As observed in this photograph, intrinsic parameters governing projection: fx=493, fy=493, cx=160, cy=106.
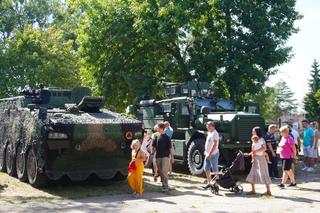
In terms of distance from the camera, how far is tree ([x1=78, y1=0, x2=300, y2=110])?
2105cm

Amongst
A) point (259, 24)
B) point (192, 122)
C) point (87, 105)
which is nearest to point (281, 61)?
point (259, 24)

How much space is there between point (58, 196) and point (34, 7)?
41629 mm

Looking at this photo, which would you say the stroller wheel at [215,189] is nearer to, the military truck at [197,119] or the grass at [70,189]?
the grass at [70,189]

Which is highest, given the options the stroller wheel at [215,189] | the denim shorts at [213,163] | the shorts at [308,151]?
the shorts at [308,151]

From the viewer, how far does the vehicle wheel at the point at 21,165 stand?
503 inches

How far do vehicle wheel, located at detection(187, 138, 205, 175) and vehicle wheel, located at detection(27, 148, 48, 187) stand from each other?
5.10 meters

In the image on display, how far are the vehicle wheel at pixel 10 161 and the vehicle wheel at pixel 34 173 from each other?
1.31 meters

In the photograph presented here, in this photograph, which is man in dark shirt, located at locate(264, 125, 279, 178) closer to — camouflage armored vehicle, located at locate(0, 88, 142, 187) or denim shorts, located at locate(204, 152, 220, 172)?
denim shorts, located at locate(204, 152, 220, 172)

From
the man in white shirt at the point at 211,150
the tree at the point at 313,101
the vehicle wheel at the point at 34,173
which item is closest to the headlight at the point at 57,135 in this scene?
the vehicle wheel at the point at 34,173

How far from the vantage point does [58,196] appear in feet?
37.0

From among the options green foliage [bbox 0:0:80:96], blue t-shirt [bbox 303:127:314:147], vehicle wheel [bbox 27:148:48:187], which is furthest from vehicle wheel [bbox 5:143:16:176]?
green foliage [bbox 0:0:80:96]

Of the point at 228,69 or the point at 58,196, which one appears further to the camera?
the point at 228,69

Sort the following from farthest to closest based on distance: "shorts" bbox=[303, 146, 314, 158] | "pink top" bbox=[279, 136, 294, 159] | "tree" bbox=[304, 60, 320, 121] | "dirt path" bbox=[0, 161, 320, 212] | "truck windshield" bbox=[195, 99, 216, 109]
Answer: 1. "tree" bbox=[304, 60, 320, 121]
2. "shorts" bbox=[303, 146, 314, 158]
3. "truck windshield" bbox=[195, 99, 216, 109]
4. "pink top" bbox=[279, 136, 294, 159]
5. "dirt path" bbox=[0, 161, 320, 212]

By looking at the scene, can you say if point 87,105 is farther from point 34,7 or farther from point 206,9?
point 34,7
